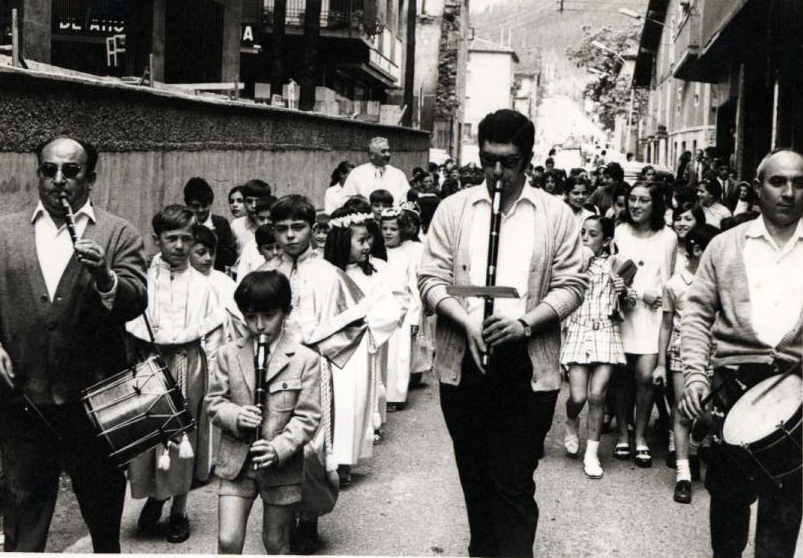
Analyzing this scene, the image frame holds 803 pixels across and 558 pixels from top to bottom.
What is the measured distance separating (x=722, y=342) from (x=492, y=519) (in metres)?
1.20

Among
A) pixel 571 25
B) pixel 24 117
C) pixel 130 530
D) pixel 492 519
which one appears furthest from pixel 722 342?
pixel 571 25

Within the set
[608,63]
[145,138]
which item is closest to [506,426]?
[145,138]

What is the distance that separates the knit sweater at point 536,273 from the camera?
4.33 m

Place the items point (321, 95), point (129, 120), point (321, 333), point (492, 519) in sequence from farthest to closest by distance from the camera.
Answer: point (321, 95) → point (129, 120) → point (321, 333) → point (492, 519)

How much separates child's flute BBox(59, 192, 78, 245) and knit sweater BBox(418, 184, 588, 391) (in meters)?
1.39

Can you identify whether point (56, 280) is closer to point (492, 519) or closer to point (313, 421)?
point (313, 421)

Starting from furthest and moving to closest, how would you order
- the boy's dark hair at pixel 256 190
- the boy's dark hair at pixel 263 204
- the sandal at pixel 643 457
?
the boy's dark hair at pixel 256 190, the boy's dark hair at pixel 263 204, the sandal at pixel 643 457

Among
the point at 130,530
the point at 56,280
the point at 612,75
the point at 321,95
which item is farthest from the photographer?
the point at 612,75

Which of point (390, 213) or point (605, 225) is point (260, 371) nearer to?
point (605, 225)

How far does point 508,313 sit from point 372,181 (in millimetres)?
7932

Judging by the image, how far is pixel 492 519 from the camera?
15.0ft

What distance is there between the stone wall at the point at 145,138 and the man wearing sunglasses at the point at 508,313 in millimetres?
1728

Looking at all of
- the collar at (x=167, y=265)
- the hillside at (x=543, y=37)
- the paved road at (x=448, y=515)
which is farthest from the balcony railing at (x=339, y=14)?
the hillside at (x=543, y=37)

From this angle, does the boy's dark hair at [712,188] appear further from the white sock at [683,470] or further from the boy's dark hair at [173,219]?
the boy's dark hair at [173,219]
